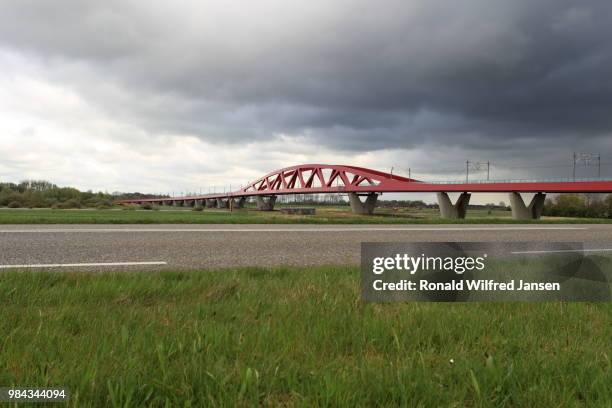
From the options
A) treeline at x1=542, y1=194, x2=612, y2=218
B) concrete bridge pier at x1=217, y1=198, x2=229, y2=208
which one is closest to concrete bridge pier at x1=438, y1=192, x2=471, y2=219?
treeline at x1=542, y1=194, x2=612, y2=218

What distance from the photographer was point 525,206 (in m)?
41.8

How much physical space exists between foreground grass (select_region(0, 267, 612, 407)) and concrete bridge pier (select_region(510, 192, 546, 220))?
4478 centimetres

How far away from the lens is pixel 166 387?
1.67 meters

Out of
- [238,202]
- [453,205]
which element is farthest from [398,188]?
[238,202]

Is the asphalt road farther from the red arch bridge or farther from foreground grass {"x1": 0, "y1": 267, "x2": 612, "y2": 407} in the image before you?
the red arch bridge

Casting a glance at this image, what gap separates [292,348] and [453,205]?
2024 inches

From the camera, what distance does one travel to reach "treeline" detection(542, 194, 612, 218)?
6875cm

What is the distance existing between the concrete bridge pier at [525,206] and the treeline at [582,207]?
38182mm

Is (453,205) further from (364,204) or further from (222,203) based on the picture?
(222,203)

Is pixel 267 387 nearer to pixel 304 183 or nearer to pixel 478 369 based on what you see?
pixel 478 369

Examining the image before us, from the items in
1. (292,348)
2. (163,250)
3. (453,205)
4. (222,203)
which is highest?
(453,205)

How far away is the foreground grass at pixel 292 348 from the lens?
168 cm

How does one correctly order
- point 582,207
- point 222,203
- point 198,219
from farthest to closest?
point 222,203 → point 582,207 → point 198,219

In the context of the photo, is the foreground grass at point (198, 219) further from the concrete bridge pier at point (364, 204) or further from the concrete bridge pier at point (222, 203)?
the concrete bridge pier at point (222, 203)
